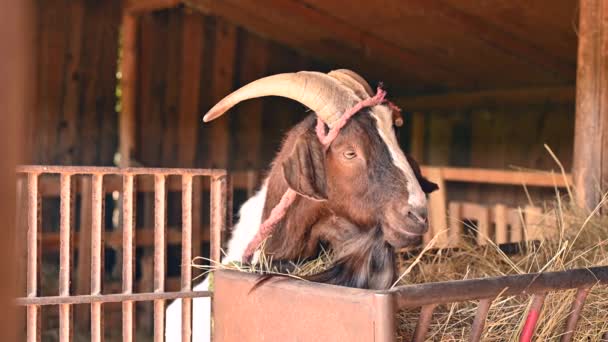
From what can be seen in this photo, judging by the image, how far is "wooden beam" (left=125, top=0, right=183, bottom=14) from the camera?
24.9 ft

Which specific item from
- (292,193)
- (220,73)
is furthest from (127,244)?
(220,73)

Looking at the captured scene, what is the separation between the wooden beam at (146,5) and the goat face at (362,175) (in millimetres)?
4461

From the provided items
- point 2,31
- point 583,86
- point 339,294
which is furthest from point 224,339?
point 583,86

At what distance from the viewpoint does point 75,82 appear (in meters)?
8.18

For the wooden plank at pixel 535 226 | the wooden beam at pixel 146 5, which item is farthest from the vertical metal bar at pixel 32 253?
the wooden beam at pixel 146 5

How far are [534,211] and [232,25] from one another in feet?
16.0

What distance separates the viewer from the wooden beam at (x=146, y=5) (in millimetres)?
7602

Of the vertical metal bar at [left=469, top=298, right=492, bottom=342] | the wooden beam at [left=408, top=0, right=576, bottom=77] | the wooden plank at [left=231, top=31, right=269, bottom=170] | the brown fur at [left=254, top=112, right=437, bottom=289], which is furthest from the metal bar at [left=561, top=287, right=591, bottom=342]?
the wooden plank at [left=231, top=31, right=269, bottom=170]

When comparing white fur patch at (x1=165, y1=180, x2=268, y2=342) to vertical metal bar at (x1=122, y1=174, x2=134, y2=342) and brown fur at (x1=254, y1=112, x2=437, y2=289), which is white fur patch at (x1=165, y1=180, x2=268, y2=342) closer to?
brown fur at (x1=254, y1=112, x2=437, y2=289)

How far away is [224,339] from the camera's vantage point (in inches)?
109

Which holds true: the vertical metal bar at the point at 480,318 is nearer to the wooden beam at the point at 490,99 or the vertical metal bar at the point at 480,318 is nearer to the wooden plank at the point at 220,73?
the wooden beam at the point at 490,99

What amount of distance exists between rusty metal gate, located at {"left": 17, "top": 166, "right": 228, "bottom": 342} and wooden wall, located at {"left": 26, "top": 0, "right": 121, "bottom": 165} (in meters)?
5.12

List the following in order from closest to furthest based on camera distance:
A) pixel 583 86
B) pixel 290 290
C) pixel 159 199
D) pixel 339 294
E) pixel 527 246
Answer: pixel 339 294 < pixel 290 290 < pixel 159 199 < pixel 527 246 < pixel 583 86

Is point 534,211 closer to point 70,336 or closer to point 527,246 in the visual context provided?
point 527,246
